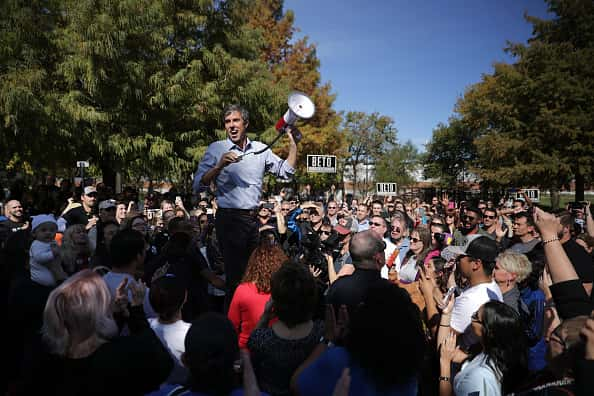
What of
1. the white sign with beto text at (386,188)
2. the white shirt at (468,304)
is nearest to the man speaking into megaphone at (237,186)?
the white shirt at (468,304)

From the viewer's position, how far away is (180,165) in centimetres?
1543

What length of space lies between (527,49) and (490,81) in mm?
7196

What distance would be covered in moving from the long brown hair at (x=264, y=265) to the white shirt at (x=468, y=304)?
1330 millimetres

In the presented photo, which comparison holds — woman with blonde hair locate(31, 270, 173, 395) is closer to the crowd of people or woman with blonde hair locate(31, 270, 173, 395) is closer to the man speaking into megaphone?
the crowd of people

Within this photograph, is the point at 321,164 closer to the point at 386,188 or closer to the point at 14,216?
the point at 386,188

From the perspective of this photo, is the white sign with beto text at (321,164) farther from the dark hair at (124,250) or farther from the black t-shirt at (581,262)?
the dark hair at (124,250)

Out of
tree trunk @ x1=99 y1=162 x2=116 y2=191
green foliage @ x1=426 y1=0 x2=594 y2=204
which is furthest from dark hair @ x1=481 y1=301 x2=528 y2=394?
green foliage @ x1=426 y1=0 x2=594 y2=204

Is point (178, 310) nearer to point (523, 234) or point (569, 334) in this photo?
point (569, 334)

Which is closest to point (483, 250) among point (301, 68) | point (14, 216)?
point (14, 216)

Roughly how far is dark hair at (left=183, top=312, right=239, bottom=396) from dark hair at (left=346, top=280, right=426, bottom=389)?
1.64 ft

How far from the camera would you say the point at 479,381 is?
2234mm

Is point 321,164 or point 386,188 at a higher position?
point 321,164

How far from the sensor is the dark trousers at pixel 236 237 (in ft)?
11.3

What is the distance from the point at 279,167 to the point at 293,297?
4.96 feet
